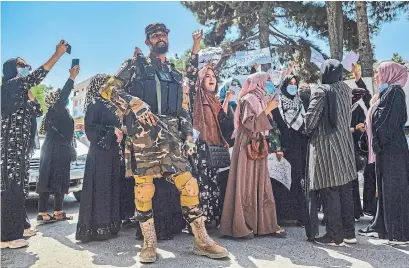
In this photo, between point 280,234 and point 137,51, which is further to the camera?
point 280,234

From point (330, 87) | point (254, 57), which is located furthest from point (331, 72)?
point (254, 57)

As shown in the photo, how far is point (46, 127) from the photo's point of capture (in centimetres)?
482

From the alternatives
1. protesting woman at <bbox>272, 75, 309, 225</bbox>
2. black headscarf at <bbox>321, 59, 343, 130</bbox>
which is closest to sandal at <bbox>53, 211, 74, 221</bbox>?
protesting woman at <bbox>272, 75, 309, 225</bbox>

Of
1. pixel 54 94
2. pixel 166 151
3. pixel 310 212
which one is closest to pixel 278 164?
pixel 310 212

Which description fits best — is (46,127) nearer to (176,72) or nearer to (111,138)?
(111,138)

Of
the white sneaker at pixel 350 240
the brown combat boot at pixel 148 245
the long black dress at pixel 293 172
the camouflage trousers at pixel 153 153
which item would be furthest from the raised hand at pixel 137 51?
the white sneaker at pixel 350 240

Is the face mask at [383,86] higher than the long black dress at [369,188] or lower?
higher

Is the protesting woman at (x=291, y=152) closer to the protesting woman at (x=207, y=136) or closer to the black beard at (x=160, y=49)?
the protesting woman at (x=207, y=136)

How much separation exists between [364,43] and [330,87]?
6.87 m

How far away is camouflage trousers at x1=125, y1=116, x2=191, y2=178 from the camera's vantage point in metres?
3.01

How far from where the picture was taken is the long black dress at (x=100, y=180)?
3.59 m

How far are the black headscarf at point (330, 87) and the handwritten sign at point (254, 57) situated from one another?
79.5 inches

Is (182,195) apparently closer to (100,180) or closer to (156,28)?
(100,180)

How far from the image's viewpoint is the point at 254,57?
568 centimetres
